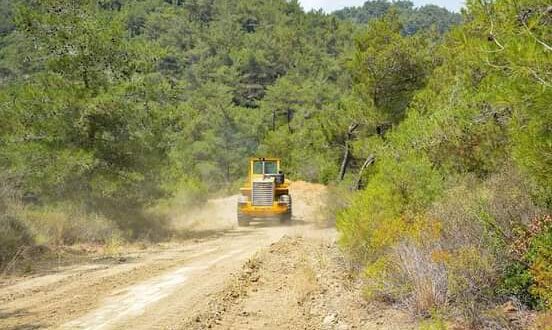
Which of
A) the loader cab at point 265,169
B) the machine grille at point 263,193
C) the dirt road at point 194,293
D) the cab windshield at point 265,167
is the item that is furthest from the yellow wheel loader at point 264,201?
the dirt road at point 194,293

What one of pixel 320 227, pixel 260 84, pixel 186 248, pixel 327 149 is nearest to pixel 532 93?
pixel 186 248

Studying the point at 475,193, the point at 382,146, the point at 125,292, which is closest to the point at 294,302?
the point at 125,292

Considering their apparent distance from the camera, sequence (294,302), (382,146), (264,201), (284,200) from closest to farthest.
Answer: (294,302) < (382,146) < (284,200) < (264,201)

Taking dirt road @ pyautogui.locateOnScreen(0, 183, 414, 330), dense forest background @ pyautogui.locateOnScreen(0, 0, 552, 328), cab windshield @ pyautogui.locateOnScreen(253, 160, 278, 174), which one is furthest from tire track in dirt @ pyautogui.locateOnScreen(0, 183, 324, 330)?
cab windshield @ pyautogui.locateOnScreen(253, 160, 278, 174)

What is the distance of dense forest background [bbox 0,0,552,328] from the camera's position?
21.7ft

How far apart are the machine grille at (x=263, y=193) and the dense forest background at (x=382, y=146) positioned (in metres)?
3.07

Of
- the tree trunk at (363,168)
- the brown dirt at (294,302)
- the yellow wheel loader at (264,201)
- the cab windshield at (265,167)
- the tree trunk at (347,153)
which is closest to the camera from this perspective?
the brown dirt at (294,302)

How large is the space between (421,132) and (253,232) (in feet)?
35.9

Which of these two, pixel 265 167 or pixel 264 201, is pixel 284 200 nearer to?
pixel 264 201

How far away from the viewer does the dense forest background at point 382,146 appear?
21.7ft

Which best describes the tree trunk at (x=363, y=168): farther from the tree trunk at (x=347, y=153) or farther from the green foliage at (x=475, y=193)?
the green foliage at (x=475, y=193)

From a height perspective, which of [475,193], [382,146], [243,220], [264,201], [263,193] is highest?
[382,146]

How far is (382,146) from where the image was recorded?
50.1 ft

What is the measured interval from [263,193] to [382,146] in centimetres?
903
